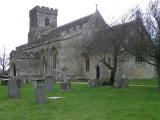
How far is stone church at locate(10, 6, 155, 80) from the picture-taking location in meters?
42.5

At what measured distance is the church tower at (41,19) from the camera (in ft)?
226

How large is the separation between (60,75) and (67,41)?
5.43 metres

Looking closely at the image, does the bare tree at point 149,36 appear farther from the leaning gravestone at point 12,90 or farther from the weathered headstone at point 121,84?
the leaning gravestone at point 12,90

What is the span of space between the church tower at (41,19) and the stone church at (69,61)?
23.1ft

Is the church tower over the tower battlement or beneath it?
beneath

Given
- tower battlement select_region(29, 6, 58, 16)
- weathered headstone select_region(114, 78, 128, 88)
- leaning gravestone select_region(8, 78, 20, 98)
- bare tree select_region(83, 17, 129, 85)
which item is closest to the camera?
leaning gravestone select_region(8, 78, 20, 98)

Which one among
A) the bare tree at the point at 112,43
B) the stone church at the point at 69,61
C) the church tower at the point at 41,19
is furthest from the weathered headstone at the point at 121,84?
the church tower at the point at 41,19

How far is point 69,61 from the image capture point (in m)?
51.5

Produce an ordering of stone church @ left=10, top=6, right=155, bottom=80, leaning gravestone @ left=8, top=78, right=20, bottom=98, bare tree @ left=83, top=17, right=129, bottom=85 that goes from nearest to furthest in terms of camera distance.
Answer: leaning gravestone @ left=8, top=78, right=20, bottom=98 < bare tree @ left=83, top=17, right=129, bottom=85 < stone church @ left=10, top=6, right=155, bottom=80

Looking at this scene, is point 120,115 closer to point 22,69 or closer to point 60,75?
point 60,75

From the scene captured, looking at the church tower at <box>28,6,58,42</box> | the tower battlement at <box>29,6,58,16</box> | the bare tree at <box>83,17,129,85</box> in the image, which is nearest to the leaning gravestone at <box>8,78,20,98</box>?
the bare tree at <box>83,17,129,85</box>

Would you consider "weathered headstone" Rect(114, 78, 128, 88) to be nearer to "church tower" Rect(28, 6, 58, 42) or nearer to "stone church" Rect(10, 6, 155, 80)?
"stone church" Rect(10, 6, 155, 80)

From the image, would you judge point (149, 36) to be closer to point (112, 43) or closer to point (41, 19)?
point (112, 43)

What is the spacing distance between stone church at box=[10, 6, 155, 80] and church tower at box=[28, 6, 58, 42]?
23.1ft
